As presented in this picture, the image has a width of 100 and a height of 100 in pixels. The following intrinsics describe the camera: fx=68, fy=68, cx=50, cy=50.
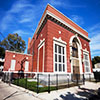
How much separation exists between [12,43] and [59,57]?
24.8 m

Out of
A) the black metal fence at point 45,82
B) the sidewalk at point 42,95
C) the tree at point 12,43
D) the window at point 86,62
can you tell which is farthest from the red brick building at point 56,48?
the tree at point 12,43

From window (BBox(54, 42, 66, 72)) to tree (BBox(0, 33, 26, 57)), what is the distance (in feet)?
Answer: 77.1

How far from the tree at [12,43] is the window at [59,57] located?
77.1 ft

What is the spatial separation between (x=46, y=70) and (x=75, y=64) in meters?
6.58

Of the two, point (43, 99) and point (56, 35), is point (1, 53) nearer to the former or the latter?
point (56, 35)

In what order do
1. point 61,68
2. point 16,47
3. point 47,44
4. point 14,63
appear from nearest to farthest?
point 47,44 < point 61,68 < point 14,63 < point 16,47

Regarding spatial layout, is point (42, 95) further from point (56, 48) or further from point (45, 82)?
point (56, 48)

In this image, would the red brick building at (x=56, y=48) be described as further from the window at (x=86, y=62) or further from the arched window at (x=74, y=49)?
the window at (x=86, y=62)

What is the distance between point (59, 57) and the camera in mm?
10648

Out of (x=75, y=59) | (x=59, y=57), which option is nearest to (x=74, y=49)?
(x=75, y=59)

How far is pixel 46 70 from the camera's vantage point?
8.77 m

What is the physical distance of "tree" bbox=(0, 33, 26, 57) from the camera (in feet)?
89.1

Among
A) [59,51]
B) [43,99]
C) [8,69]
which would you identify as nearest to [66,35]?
[59,51]

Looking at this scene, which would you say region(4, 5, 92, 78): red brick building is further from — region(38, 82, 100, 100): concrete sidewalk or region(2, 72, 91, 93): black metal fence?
region(38, 82, 100, 100): concrete sidewalk
